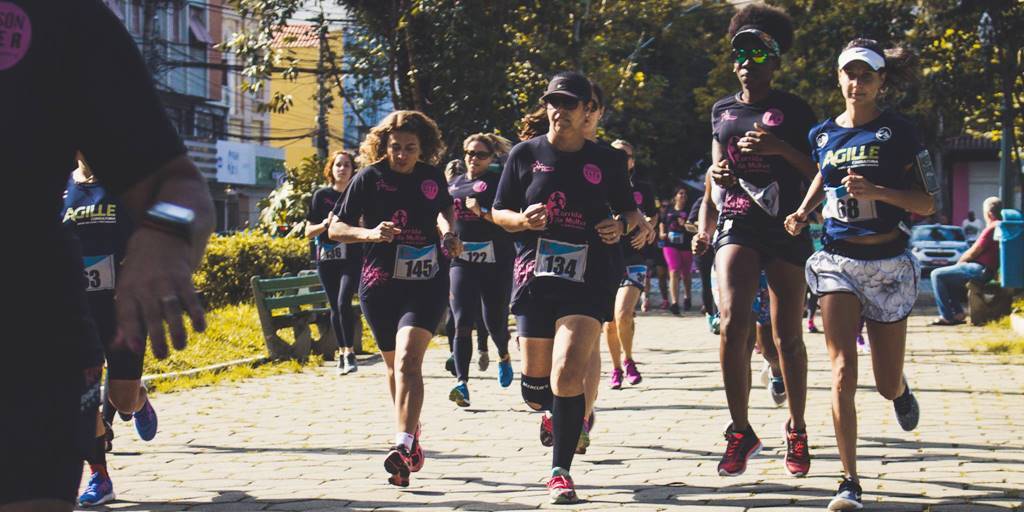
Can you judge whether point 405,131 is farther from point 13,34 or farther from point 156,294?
point 156,294

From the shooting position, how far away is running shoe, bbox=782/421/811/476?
669 cm

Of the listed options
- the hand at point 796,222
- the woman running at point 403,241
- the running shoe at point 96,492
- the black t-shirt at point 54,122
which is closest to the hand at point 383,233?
the woman running at point 403,241

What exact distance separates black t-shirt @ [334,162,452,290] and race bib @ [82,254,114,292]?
1234 mm

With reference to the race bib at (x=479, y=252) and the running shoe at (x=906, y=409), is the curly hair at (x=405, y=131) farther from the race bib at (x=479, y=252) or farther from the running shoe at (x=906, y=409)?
the race bib at (x=479, y=252)

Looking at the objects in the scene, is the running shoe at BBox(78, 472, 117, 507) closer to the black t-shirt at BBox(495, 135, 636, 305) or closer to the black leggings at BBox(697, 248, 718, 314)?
the black t-shirt at BBox(495, 135, 636, 305)

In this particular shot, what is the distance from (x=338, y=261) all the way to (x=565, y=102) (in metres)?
6.80

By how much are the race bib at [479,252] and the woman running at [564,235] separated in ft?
13.4

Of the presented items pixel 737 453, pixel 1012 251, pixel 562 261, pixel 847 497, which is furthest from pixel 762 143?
pixel 1012 251

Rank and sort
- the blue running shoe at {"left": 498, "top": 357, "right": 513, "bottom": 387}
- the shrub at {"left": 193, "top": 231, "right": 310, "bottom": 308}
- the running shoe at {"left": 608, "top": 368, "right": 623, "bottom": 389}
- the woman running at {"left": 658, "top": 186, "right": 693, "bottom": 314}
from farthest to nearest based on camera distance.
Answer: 1. the woman running at {"left": 658, "top": 186, "right": 693, "bottom": 314}
2. the shrub at {"left": 193, "top": 231, "right": 310, "bottom": 308}
3. the blue running shoe at {"left": 498, "top": 357, "right": 513, "bottom": 387}
4. the running shoe at {"left": 608, "top": 368, "right": 623, "bottom": 389}

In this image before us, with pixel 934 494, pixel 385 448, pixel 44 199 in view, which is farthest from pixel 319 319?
pixel 44 199

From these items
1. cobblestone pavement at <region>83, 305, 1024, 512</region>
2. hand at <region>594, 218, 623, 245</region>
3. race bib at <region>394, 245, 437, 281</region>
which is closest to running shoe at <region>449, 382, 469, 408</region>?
cobblestone pavement at <region>83, 305, 1024, 512</region>

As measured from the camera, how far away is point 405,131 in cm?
768

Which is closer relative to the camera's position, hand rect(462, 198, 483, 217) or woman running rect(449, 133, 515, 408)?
woman running rect(449, 133, 515, 408)

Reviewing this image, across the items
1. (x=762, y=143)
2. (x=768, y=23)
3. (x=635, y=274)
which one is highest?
(x=768, y=23)
